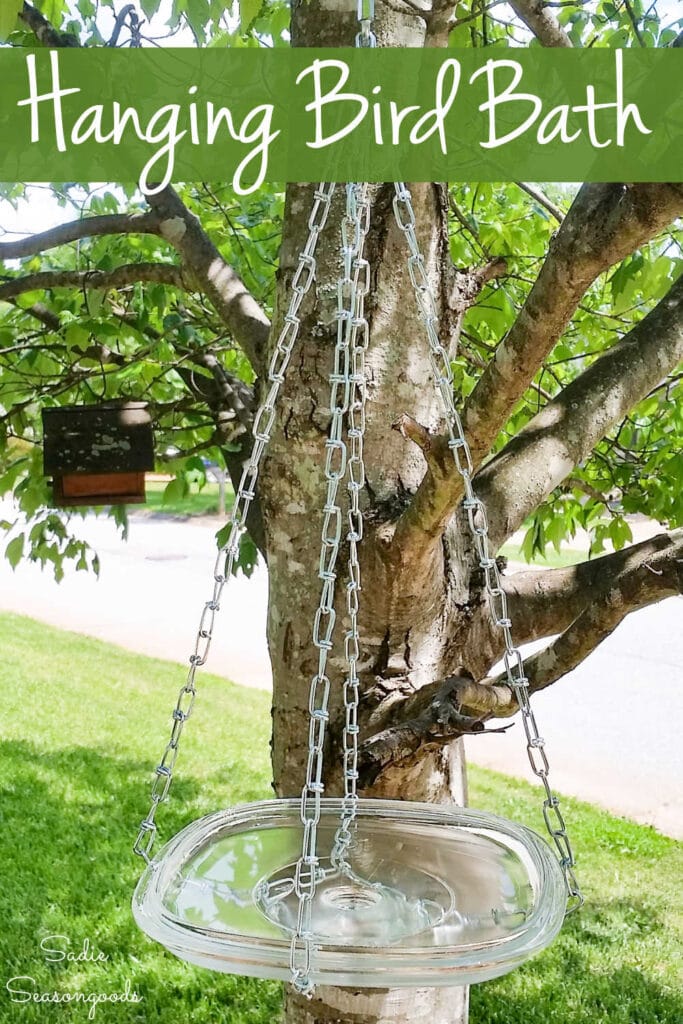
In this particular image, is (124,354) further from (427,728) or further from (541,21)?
(427,728)

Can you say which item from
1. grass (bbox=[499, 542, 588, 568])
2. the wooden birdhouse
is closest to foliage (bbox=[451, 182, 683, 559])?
the wooden birdhouse

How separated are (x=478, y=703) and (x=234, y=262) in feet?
6.05

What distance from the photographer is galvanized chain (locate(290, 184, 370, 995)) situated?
3.47 ft

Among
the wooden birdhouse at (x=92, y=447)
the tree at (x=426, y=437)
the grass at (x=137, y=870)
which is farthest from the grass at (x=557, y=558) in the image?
the tree at (x=426, y=437)

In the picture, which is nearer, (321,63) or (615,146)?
(615,146)

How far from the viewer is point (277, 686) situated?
1.61 meters

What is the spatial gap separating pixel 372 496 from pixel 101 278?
38.6 inches

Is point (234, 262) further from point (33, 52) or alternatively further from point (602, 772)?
point (602, 772)

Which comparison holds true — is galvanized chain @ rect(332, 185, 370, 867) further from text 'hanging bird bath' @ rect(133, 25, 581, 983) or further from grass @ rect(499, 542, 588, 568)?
grass @ rect(499, 542, 588, 568)

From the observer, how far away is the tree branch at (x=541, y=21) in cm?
153

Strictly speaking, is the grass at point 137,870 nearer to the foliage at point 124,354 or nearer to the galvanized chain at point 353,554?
the foliage at point 124,354

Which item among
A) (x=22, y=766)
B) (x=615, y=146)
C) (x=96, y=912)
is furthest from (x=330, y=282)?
(x=22, y=766)

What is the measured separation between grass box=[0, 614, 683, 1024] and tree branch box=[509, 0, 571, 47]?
248 cm

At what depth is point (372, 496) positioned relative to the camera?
1528 mm
